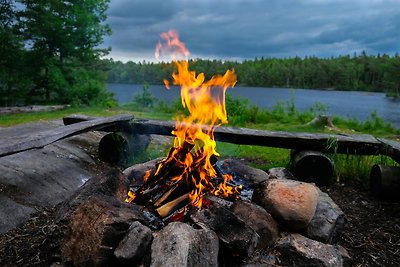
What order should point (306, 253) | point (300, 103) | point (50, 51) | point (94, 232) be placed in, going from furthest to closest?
point (300, 103) < point (50, 51) < point (306, 253) < point (94, 232)

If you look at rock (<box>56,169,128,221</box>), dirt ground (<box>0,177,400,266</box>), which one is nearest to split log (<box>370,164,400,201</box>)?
dirt ground (<box>0,177,400,266</box>)

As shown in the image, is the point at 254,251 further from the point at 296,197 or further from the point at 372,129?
the point at 372,129

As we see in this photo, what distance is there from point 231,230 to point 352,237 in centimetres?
219

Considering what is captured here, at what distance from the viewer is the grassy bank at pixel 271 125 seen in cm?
696

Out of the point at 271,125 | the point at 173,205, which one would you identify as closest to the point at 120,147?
the point at 173,205

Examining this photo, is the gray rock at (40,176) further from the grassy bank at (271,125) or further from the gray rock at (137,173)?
the gray rock at (137,173)

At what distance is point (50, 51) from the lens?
20.0 meters

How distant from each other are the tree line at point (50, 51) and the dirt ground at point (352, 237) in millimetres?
15859

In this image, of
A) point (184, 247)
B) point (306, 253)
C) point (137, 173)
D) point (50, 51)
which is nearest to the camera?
point (184, 247)

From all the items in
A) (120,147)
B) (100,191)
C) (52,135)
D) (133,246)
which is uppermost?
(52,135)

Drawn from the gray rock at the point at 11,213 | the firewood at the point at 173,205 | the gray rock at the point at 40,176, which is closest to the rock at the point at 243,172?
the firewood at the point at 173,205

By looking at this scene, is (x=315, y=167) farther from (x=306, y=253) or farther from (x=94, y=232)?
(x=94, y=232)

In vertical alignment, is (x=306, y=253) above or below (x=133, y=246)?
below

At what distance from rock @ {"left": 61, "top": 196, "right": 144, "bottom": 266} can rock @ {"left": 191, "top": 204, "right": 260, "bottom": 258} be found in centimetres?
71
